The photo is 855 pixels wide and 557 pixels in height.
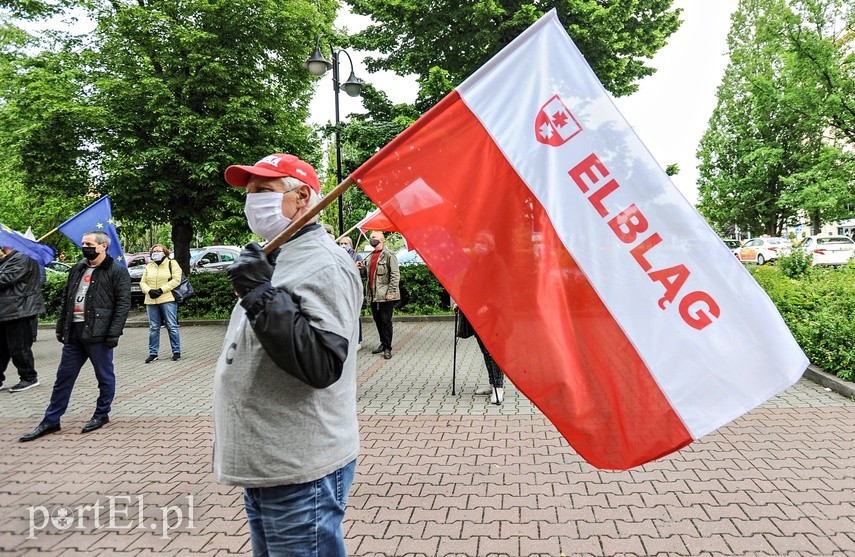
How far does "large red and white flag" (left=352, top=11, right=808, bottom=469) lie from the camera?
85.4 inches

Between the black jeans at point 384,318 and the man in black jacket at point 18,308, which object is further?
the black jeans at point 384,318

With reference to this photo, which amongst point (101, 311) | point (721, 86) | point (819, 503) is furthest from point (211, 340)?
point (721, 86)

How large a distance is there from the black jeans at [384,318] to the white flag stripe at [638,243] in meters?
7.95

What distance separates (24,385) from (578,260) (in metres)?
9.21

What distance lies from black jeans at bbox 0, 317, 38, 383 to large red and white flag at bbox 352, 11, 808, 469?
26.8ft

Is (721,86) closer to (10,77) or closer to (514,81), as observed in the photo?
(10,77)

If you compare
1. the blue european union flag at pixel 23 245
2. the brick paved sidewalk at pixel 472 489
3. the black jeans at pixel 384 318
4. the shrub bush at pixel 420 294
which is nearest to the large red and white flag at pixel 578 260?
the brick paved sidewalk at pixel 472 489

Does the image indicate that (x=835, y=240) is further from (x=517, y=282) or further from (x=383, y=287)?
(x=517, y=282)

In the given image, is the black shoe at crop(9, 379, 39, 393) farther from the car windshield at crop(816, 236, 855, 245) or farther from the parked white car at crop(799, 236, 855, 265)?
the car windshield at crop(816, 236, 855, 245)

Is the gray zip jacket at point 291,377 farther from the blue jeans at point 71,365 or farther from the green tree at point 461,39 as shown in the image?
the green tree at point 461,39

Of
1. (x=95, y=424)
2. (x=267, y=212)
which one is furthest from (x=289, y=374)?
(x=95, y=424)

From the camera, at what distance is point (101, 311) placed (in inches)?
239

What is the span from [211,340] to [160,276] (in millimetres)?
3051

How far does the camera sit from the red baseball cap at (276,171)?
2164 mm
